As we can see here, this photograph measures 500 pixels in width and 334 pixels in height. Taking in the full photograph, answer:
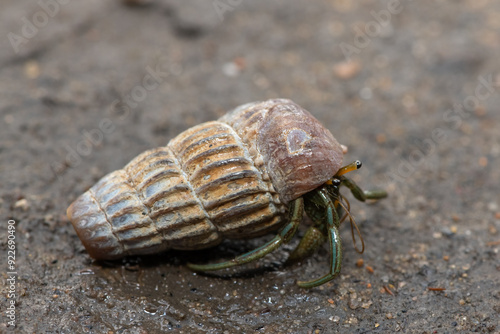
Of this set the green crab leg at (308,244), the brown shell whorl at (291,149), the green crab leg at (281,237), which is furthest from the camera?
the green crab leg at (308,244)

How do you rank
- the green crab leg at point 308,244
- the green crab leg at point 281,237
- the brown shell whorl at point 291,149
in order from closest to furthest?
the brown shell whorl at point 291,149, the green crab leg at point 281,237, the green crab leg at point 308,244

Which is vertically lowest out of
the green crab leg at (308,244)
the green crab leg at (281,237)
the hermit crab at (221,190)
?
the green crab leg at (308,244)

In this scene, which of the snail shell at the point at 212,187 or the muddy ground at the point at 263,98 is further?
the muddy ground at the point at 263,98

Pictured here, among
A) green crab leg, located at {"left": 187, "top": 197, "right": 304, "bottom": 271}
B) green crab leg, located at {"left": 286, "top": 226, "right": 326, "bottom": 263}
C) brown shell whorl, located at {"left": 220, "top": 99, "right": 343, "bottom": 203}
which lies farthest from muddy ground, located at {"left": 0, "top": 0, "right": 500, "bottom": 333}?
brown shell whorl, located at {"left": 220, "top": 99, "right": 343, "bottom": 203}

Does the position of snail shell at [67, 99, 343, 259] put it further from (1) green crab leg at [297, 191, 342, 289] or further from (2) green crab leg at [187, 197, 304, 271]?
(1) green crab leg at [297, 191, 342, 289]

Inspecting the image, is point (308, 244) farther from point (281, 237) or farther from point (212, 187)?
point (212, 187)

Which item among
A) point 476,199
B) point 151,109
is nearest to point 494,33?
point 476,199

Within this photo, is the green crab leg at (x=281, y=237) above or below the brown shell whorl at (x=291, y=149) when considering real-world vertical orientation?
below

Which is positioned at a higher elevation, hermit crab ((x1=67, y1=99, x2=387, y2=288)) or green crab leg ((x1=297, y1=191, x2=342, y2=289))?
hermit crab ((x1=67, y1=99, x2=387, y2=288))

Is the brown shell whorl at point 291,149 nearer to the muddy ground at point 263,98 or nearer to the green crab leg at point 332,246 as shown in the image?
the green crab leg at point 332,246

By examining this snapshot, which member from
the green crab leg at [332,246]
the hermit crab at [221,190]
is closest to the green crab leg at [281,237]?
the hermit crab at [221,190]
